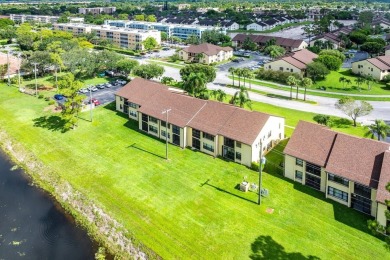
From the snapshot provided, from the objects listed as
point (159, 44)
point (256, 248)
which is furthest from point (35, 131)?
point (159, 44)

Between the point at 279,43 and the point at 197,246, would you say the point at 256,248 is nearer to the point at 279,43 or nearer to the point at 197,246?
the point at 197,246

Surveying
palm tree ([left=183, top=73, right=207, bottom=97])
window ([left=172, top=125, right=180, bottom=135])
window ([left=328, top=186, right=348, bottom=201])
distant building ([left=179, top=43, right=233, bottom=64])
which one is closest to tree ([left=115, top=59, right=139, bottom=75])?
palm tree ([left=183, top=73, right=207, bottom=97])

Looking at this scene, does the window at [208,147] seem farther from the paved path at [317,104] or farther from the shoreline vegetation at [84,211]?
the paved path at [317,104]

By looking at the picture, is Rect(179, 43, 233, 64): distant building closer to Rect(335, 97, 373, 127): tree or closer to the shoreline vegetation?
Rect(335, 97, 373, 127): tree

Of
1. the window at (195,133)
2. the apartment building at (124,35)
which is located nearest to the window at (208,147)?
the window at (195,133)

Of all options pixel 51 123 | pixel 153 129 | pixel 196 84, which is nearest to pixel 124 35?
pixel 51 123

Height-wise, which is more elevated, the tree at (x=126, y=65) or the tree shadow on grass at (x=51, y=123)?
the tree at (x=126, y=65)

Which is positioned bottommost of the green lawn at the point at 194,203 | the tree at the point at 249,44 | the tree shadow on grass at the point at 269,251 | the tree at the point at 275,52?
the tree shadow on grass at the point at 269,251
